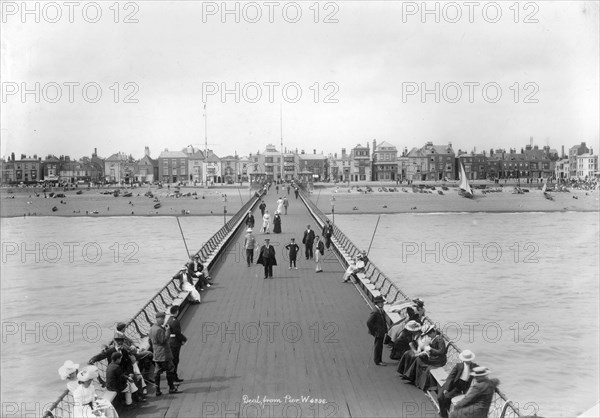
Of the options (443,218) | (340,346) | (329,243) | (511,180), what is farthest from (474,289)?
(511,180)

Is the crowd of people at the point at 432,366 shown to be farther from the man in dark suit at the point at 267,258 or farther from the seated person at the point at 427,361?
the man in dark suit at the point at 267,258

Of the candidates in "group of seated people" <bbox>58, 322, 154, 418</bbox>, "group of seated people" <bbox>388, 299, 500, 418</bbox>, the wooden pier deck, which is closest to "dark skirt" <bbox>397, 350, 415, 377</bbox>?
"group of seated people" <bbox>388, 299, 500, 418</bbox>

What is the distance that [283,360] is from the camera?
11305 millimetres

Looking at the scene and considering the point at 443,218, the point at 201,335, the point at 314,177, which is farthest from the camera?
the point at 314,177

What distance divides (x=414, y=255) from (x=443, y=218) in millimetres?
28666

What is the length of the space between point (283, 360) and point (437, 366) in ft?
9.49

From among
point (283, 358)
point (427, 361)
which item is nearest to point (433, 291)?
point (283, 358)

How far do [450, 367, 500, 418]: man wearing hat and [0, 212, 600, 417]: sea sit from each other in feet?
23.4

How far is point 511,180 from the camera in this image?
16375cm

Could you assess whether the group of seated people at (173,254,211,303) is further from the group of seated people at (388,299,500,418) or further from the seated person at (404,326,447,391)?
the seated person at (404,326,447,391)

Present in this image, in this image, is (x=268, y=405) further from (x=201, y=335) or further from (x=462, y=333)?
(x=462, y=333)

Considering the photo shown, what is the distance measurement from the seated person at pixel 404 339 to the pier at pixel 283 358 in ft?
0.82

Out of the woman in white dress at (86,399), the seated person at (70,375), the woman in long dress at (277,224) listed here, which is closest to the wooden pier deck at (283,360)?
the woman in white dress at (86,399)

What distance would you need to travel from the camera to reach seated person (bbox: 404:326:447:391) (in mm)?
9602
